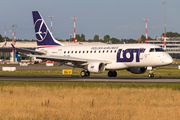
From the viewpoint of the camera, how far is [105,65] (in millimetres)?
41844

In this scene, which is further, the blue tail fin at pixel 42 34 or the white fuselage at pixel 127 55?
the blue tail fin at pixel 42 34

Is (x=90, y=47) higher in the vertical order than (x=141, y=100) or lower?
higher

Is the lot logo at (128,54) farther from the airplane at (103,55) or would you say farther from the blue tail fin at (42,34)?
the blue tail fin at (42,34)

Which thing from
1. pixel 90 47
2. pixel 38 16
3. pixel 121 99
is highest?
pixel 38 16

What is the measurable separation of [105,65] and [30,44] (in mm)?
130062

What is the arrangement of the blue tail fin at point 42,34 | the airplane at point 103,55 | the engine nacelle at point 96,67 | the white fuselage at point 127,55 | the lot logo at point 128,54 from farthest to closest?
the blue tail fin at point 42,34, the engine nacelle at point 96,67, the lot logo at point 128,54, the airplane at point 103,55, the white fuselage at point 127,55

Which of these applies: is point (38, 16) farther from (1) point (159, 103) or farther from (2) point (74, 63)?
(1) point (159, 103)

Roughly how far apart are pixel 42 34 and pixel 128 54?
1575 centimetres

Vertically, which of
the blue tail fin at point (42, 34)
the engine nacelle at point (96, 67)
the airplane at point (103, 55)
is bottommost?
the engine nacelle at point (96, 67)

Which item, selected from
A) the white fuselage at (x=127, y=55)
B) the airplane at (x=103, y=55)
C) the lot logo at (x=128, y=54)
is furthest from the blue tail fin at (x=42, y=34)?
the lot logo at (x=128, y=54)

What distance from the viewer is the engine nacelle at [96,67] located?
4050 centimetres

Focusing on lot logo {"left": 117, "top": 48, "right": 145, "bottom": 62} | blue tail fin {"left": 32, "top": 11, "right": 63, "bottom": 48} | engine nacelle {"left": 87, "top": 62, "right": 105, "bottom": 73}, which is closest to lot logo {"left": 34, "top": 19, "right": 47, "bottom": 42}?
blue tail fin {"left": 32, "top": 11, "right": 63, "bottom": 48}

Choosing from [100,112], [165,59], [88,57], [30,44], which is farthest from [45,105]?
[30,44]

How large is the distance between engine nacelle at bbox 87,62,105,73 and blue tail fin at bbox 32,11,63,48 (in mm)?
10268
